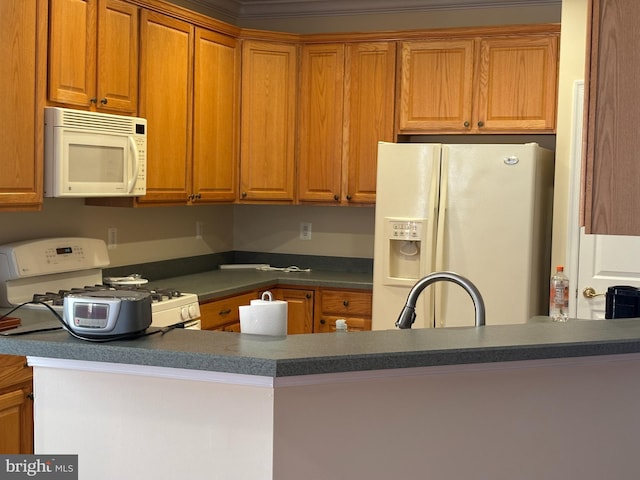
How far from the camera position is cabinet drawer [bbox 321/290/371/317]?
5.10 metres

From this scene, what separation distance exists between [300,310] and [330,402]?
310cm

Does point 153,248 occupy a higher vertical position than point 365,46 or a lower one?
lower

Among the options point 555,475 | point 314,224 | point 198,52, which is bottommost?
point 555,475

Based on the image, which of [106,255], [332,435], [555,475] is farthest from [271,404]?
[106,255]

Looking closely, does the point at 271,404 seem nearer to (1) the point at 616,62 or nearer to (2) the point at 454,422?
(2) the point at 454,422

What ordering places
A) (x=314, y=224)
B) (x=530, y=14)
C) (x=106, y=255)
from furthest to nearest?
1. (x=314, y=224)
2. (x=530, y=14)
3. (x=106, y=255)

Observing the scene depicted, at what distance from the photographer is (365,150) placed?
5.29m

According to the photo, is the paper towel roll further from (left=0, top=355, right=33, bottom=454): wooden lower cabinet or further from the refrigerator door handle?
the refrigerator door handle

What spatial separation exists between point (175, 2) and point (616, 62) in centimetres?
347

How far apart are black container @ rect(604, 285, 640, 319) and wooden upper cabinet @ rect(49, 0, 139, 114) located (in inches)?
94.2

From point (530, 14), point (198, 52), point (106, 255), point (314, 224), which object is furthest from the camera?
point (314, 224)

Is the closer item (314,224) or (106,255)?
(106,255)

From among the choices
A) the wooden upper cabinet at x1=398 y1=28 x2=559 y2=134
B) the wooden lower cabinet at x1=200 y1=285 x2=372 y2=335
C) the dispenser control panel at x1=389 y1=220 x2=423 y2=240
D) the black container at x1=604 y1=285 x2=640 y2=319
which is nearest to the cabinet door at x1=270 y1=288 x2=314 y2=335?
the wooden lower cabinet at x1=200 y1=285 x2=372 y2=335

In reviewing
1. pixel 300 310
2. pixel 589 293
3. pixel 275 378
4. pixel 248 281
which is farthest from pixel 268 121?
pixel 275 378
